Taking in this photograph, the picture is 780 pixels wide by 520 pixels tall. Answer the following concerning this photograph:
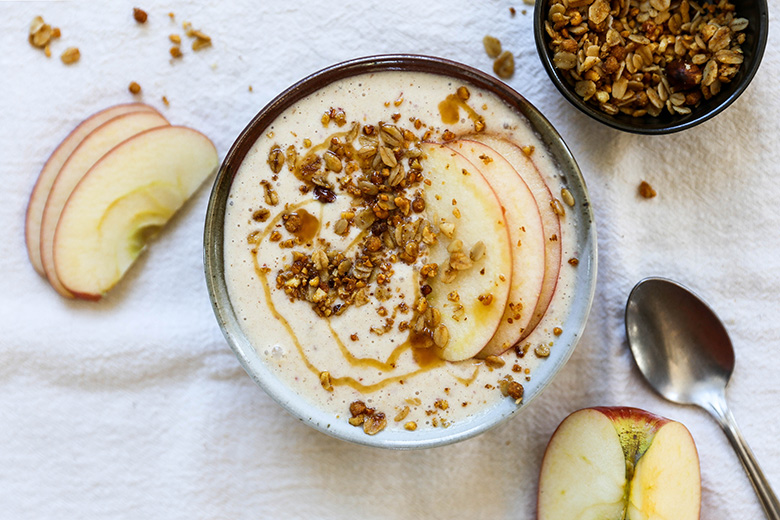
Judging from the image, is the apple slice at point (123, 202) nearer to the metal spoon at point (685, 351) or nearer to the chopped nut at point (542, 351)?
the chopped nut at point (542, 351)

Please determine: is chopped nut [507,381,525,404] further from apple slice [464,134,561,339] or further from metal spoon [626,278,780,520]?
metal spoon [626,278,780,520]

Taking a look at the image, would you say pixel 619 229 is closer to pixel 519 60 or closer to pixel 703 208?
pixel 703 208

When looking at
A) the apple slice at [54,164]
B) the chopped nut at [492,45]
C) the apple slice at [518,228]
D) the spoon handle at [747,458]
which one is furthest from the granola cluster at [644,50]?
the apple slice at [54,164]

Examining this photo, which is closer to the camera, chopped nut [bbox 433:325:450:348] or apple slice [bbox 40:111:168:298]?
chopped nut [bbox 433:325:450:348]

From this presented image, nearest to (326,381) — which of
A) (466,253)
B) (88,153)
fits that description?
(466,253)

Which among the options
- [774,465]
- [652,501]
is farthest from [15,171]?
[774,465]

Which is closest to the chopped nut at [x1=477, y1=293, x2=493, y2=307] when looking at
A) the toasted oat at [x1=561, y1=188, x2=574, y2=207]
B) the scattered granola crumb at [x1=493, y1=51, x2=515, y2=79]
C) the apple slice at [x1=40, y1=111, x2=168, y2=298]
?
the toasted oat at [x1=561, y1=188, x2=574, y2=207]
